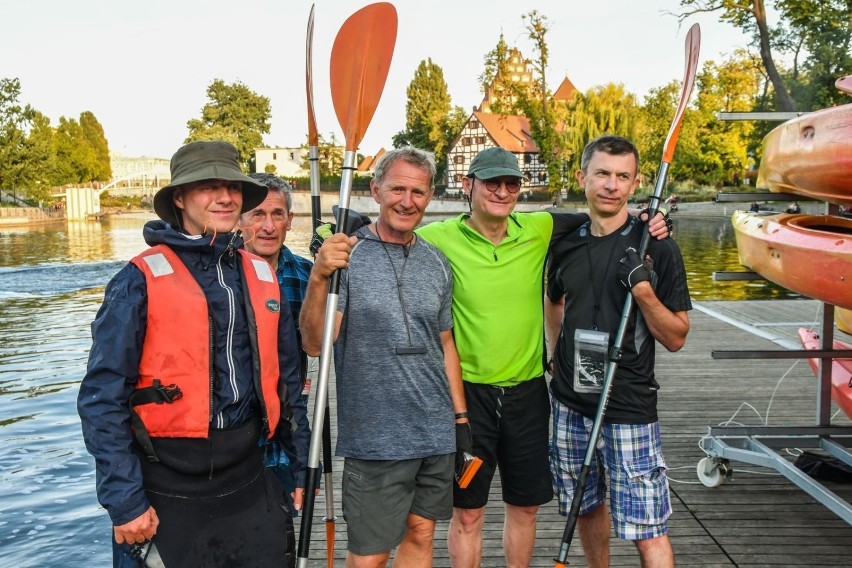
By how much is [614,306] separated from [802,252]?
109cm

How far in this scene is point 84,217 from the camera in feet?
240

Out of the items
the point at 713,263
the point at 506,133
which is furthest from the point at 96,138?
the point at 713,263

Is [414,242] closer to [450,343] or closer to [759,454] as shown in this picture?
[450,343]

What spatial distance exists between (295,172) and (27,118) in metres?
30.7

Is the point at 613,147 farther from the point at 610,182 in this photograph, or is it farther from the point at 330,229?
the point at 330,229

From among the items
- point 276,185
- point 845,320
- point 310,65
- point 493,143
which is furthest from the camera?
point 493,143

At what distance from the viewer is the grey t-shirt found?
8.70ft

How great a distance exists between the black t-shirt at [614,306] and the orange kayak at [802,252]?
0.80 metres

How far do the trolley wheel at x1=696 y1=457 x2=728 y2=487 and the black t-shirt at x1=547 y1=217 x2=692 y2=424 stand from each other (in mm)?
1595

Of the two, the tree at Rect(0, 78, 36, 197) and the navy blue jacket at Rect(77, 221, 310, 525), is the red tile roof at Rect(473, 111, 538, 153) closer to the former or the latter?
the tree at Rect(0, 78, 36, 197)

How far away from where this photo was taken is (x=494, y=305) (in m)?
2.99

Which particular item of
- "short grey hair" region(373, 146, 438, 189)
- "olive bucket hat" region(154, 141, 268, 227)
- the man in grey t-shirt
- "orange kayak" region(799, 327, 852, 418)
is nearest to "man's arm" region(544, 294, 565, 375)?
the man in grey t-shirt

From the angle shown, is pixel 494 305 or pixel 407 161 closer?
pixel 407 161

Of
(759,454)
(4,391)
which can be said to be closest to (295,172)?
(4,391)
